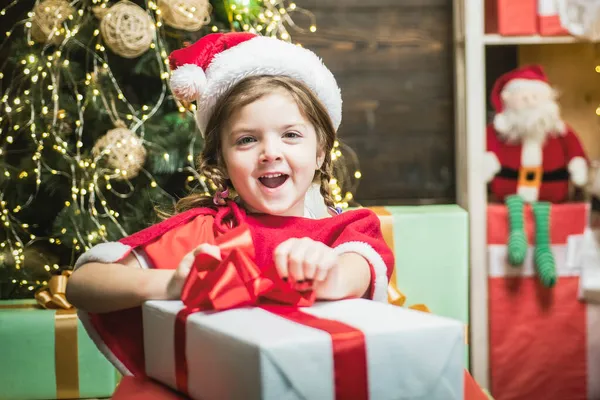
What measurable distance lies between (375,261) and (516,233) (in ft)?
4.36

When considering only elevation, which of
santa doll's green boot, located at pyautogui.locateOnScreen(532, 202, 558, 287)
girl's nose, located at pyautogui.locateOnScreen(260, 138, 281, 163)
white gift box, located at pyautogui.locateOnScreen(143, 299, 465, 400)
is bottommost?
santa doll's green boot, located at pyautogui.locateOnScreen(532, 202, 558, 287)

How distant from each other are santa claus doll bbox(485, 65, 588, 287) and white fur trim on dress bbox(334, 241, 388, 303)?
1312 millimetres

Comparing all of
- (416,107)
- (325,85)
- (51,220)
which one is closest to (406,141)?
(416,107)

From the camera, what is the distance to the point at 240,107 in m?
1.04

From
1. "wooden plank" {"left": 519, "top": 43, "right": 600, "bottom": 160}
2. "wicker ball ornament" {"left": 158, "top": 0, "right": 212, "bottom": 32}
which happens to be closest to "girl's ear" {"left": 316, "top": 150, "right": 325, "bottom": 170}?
"wicker ball ornament" {"left": 158, "top": 0, "right": 212, "bottom": 32}

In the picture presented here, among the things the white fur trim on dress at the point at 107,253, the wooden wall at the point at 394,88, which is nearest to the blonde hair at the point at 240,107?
the white fur trim on dress at the point at 107,253

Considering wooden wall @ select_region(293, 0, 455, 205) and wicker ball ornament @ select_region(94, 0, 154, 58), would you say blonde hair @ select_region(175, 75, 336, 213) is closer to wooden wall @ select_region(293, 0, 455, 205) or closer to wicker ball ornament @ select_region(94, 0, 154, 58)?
wicker ball ornament @ select_region(94, 0, 154, 58)

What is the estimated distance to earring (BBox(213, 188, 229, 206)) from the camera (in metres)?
1.14

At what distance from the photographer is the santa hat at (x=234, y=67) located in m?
1.09

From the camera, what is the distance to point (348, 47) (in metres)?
2.52

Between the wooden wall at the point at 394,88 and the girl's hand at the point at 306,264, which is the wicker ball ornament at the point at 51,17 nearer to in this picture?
the wooden wall at the point at 394,88

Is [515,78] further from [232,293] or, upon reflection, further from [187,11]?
[232,293]

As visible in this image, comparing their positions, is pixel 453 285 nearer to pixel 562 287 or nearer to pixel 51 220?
pixel 562 287

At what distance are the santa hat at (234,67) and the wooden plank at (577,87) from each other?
1527 millimetres
